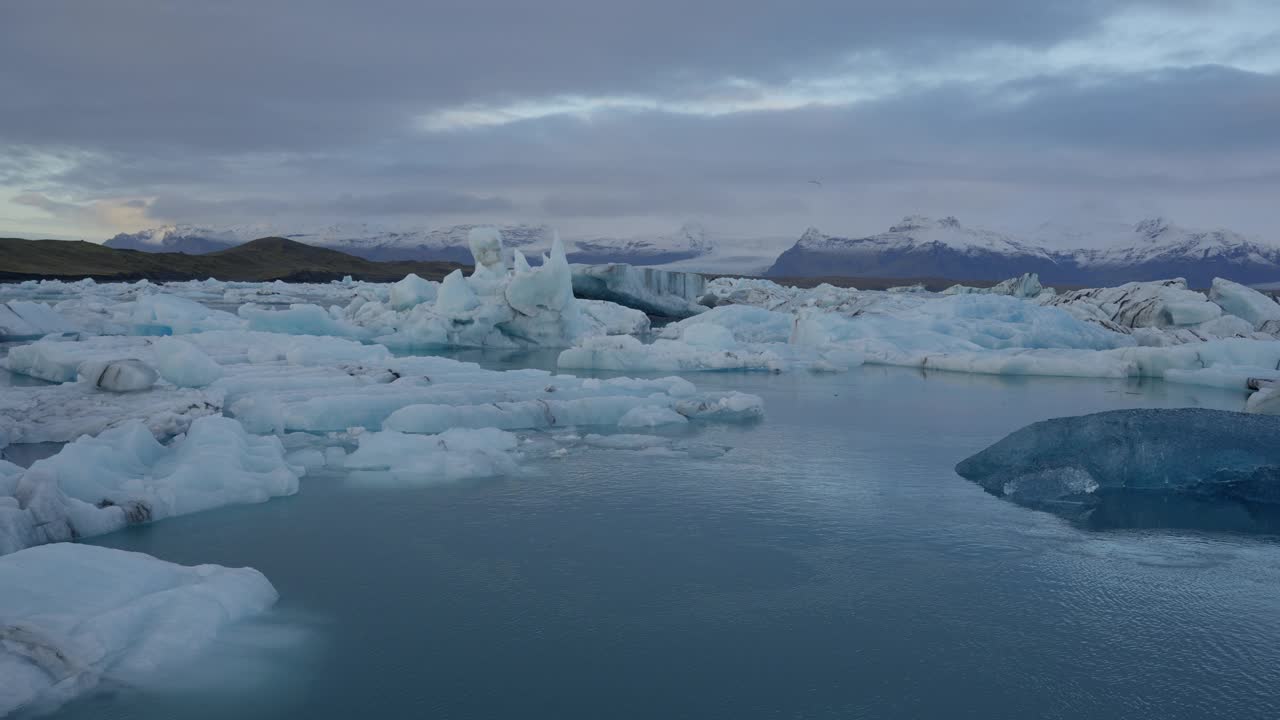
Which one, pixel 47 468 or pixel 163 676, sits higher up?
pixel 47 468

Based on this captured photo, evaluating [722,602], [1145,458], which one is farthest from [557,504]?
[1145,458]

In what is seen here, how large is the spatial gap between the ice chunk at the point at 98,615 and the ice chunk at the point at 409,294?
15128mm

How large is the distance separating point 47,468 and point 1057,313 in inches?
653

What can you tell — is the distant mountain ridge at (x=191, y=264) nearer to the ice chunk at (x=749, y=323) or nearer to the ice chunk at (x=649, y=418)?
the ice chunk at (x=749, y=323)

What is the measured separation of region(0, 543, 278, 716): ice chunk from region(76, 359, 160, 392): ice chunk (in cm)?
451

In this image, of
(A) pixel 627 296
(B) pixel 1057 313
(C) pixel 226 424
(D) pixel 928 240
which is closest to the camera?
(C) pixel 226 424

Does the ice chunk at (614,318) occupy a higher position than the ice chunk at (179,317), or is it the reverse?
the ice chunk at (179,317)

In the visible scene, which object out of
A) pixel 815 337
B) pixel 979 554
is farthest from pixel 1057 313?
pixel 979 554

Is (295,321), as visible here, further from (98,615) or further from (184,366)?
(98,615)

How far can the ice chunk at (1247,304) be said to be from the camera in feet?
59.5

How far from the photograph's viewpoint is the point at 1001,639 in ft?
10.9

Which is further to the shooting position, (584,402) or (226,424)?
(584,402)

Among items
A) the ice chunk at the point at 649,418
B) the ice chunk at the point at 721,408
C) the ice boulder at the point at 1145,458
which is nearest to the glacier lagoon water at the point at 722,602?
the ice boulder at the point at 1145,458

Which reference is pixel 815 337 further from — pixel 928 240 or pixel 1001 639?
pixel 928 240
